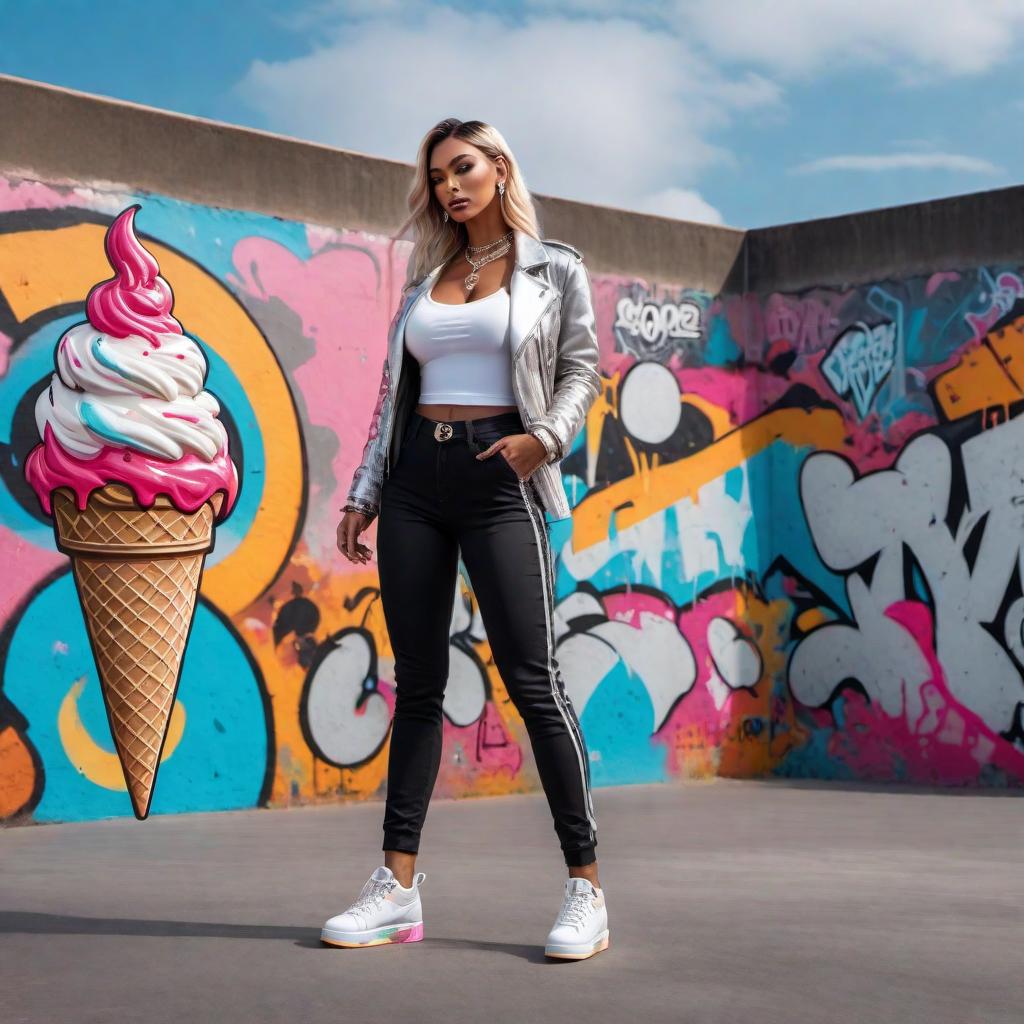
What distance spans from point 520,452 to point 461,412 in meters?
0.21

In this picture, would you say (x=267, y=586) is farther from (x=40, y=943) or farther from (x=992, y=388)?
(x=992, y=388)

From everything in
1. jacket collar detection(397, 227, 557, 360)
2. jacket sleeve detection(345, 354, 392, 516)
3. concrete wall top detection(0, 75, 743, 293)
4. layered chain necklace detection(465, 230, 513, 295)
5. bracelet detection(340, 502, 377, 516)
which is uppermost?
concrete wall top detection(0, 75, 743, 293)

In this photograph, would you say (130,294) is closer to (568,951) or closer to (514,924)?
(514,924)

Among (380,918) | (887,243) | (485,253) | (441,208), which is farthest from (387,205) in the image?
(380,918)

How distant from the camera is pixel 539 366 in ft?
11.3

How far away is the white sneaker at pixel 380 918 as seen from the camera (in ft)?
10.7

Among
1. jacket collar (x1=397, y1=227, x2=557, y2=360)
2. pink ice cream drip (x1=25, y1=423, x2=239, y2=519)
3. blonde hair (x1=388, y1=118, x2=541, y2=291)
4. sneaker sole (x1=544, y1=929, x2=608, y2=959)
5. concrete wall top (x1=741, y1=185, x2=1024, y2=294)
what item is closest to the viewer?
sneaker sole (x1=544, y1=929, x2=608, y2=959)

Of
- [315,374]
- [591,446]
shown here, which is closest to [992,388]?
[591,446]

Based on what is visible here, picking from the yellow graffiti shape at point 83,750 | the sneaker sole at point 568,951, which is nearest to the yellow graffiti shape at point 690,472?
the yellow graffiti shape at point 83,750

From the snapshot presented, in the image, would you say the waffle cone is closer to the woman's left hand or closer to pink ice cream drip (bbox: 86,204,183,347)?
pink ice cream drip (bbox: 86,204,183,347)

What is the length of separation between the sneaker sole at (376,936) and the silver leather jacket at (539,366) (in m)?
0.99

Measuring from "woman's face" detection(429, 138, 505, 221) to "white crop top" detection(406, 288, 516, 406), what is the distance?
22 centimetres

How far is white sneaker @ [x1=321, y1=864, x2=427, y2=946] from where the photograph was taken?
10.7 ft

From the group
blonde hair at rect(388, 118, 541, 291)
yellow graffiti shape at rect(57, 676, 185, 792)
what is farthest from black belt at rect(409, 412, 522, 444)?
yellow graffiti shape at rect(57, 676, 185, 792)
